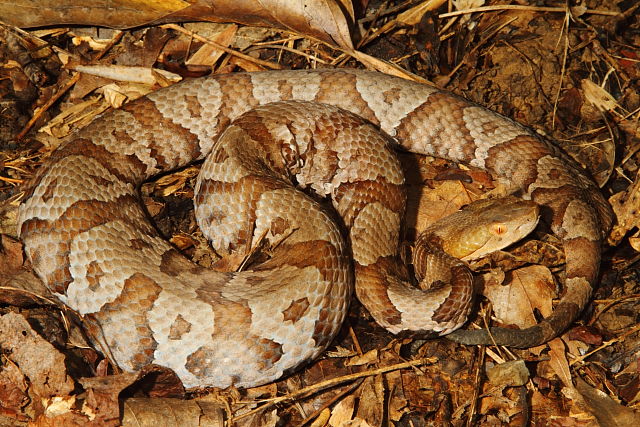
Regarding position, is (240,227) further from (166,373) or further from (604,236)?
(604,236)

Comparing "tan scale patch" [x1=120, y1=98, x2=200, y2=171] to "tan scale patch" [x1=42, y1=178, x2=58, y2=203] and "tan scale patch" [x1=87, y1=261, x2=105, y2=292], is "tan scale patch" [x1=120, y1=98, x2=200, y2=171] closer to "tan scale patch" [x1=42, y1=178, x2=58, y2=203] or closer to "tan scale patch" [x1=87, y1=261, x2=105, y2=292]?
"tan scale patch" [x1=42, y1=178, x2=58, y2=203]

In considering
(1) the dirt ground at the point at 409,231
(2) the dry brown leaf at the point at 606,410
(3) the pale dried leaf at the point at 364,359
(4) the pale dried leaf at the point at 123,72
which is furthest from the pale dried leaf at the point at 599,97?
(4) the pale dried leaf at the point at 123,72

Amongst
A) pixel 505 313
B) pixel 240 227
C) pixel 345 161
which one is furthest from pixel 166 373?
pixel 505 313

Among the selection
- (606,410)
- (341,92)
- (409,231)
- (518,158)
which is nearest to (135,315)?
(409,231)

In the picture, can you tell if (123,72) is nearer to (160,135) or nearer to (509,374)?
(160,135)

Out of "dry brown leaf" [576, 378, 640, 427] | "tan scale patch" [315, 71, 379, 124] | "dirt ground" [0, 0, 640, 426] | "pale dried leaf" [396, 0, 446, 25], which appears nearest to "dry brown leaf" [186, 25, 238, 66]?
"dirt ground" [0, 0, 640, 426]

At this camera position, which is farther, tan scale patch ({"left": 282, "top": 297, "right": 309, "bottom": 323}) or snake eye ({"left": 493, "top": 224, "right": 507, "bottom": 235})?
snake eye ({"left": 493, "top": 224, "right": 507, "bottom": 235})
